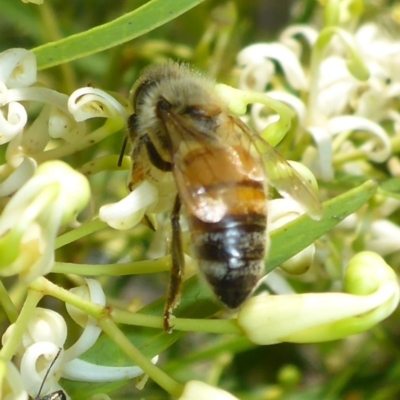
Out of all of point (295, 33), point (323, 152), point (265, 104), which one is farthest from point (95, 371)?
point (295, 33)

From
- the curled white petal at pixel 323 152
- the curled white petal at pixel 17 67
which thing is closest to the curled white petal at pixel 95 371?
the curled white petal at pixel 17 67

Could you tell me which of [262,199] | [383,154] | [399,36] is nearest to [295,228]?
[262,199]

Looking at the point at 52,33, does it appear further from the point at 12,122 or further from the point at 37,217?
the point at 37,217

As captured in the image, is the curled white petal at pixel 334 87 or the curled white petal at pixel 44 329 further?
the curled white petal at pixel 334 87

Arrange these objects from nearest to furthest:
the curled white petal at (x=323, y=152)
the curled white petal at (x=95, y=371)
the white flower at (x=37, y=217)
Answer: the white flower at (x=37, y=217), the curled white petal at (x=95, y=371), the curled white petal at (x=323, y=152)

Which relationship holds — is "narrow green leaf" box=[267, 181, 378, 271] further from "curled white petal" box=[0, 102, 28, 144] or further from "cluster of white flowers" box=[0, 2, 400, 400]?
"curled white petal" box=[0, 102, 28, 144]

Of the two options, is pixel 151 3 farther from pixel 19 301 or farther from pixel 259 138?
pixel 19 301

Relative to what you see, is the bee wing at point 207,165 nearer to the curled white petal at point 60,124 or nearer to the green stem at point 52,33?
the curled white petal at point 60,124
